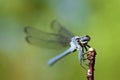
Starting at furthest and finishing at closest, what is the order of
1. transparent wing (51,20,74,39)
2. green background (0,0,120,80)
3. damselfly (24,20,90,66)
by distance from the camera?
green background (0,0,120,80)
transparent wing (51,20,74,39)
damselfly (24,20,90,66)

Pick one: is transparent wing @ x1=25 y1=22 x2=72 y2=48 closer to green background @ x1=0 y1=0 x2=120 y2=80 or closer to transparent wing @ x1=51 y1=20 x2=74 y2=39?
transparent wing @ x1=51 y1=20 x2=74 y2=39

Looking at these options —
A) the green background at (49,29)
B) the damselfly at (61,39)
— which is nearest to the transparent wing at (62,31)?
the damselfly at (61,39)

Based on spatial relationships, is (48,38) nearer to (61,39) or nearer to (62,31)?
(62,31)

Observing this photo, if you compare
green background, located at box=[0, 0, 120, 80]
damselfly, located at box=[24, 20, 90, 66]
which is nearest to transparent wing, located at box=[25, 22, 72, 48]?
damselfly, located at box=[24, 20, 90, 66]

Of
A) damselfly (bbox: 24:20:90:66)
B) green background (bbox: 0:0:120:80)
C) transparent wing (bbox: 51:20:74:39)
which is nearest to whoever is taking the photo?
damselfly (bbox: 24:20:90:66)

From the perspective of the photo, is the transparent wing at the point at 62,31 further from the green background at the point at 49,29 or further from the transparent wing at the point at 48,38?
the green background at the point at 49,29

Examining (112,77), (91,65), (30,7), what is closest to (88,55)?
(91,65)
